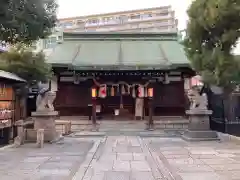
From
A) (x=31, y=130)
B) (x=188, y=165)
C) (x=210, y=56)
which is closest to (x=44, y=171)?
(x=188, y=165)

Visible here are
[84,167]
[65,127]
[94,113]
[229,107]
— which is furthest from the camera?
[94,113]

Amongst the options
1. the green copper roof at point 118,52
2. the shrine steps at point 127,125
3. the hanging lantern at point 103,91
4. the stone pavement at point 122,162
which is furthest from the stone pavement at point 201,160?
the green copper roof at point 118,52

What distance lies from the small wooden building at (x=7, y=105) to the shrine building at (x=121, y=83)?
4.40m

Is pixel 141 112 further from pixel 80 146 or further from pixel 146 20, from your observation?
pixel 146 20

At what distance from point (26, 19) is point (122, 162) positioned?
4.68 meters

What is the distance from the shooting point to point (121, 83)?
2028 centimetres

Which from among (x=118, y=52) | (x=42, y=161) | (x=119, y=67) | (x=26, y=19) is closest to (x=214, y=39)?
(x=26, y=19)

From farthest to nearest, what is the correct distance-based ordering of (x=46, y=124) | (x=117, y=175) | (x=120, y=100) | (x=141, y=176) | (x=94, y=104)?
1. (x=120, y=100)
2. (x=94, y=104)
3. (x=46, y=124)
4. (x=117, y=175)
5. (x=141, y=176)

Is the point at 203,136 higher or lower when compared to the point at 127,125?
lower

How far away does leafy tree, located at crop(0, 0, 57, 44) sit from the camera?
6.65m

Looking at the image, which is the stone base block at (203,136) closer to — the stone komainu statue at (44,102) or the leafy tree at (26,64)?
the stone komainu statue at (44,102)

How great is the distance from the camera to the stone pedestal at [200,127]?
1405 centimetres

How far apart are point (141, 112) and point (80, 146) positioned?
865cm

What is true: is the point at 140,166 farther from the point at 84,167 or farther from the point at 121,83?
the point at 121,83
